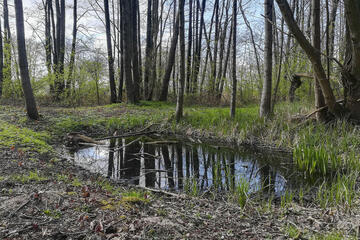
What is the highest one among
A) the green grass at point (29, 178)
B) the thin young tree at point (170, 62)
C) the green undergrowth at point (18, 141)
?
the thin young tree at point (170, 62)

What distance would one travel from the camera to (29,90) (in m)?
6.57

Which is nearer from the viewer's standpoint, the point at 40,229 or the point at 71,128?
the point at 40,229

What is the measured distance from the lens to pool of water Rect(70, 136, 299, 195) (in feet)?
12.3

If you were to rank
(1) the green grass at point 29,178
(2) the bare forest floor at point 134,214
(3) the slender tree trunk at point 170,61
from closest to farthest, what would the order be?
(2) the bare forest floor at point 134,214 < (1) the green grass at point 29,178 < (3) the slender tree trunk at point 170,61

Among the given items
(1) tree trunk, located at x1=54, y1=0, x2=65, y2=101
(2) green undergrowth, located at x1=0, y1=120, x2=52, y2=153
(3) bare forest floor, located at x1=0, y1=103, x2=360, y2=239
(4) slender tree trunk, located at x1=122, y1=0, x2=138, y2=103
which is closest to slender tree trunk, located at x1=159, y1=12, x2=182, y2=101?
(4) slender tree trunk, located at x1=122, y1=0, x2=138, y2=103

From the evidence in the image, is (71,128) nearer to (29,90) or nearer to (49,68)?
(29,90)

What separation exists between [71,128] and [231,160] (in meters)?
5.03

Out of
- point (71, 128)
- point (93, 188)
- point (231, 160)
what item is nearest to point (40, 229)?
point (93, 188)

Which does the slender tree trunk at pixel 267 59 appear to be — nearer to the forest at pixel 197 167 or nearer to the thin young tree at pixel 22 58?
the forest at pixel 197 167

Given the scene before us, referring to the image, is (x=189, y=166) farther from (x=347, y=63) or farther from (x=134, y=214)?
(x=347, y=63)

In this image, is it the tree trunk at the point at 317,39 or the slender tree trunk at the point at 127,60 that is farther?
the slender tree trunk at the point at 127,60

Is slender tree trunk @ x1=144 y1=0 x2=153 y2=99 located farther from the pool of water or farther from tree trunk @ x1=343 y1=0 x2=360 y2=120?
tree trunk @ x1=343 y1=0 x2=360 y2=120

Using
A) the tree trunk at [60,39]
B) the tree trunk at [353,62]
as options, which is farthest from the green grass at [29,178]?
the tree trunk at [60,39]

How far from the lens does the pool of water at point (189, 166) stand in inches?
147
